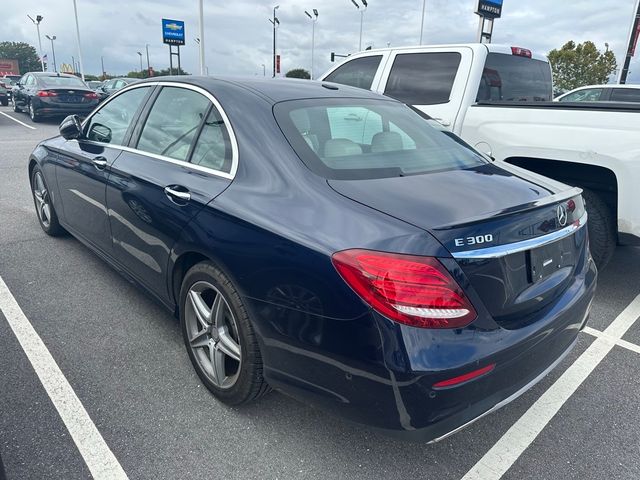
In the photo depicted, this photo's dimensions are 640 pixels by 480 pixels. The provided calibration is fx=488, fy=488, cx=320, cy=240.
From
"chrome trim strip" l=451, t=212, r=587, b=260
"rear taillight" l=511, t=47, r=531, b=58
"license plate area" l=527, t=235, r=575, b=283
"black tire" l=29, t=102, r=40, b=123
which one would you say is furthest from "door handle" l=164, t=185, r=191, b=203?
"black tire" l=29, t=102, r=40, b=123

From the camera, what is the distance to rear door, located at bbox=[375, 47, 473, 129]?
15.9 feet

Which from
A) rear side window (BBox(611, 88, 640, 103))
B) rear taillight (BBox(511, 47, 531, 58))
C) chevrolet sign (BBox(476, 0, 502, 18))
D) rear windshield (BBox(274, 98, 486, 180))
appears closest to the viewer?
rear windshield (BBox(274, 98, 486, 180))

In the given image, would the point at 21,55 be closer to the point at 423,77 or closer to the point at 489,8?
the point at 489,8

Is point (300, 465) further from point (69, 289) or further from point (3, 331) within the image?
point (69, 289)

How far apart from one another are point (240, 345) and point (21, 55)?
129 m

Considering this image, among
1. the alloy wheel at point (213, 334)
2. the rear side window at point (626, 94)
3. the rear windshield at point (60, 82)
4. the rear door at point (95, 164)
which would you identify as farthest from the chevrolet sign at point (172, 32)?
the alloy wheel at point (213, 334)

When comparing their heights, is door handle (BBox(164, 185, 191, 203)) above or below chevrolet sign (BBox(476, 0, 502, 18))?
below

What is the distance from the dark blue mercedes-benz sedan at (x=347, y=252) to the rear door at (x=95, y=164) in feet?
0.91

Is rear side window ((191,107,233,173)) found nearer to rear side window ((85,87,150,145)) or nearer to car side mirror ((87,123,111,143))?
rear side window ((85,87,150,145))

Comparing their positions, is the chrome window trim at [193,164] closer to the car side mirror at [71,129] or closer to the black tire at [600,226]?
the car side mirror at [71,129]

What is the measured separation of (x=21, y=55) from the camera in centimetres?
10644

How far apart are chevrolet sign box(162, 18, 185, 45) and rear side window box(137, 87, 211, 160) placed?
35.6 m

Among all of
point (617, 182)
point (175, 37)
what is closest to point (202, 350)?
point (617, 182)

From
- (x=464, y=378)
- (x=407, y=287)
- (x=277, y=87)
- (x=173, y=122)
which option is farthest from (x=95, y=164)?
(x=464, y=378)
